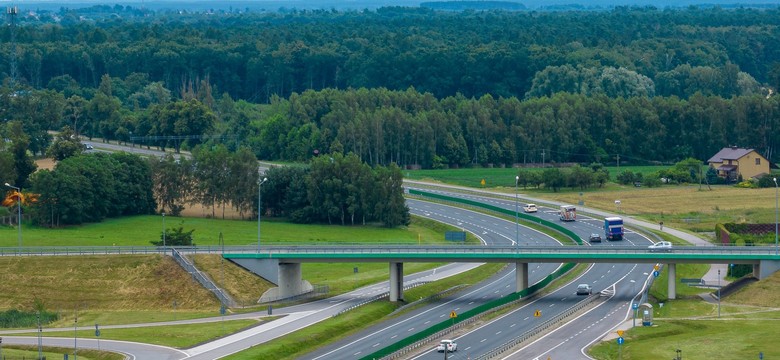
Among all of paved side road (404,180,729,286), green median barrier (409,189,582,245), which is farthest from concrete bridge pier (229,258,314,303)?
paved side road (404,180,729,286)

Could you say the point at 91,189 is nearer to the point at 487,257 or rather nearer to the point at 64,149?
the point at 64,149

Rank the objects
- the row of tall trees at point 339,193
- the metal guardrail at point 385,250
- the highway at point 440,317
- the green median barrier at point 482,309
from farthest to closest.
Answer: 1. the row of tall trees at point 339,193
2. the metal guardrail at point 385,250
3. the highway at point 440,317
4. the green median barrier at point 482,309

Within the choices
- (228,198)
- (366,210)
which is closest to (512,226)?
(366,210)

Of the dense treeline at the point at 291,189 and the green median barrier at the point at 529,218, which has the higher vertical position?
the dense treeline at the point at 291,189

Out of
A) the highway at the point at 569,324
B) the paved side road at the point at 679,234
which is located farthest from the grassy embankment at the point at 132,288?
the paved side road at the point at 679,234

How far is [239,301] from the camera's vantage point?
135m

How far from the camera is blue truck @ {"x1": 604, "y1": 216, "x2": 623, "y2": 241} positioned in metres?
165

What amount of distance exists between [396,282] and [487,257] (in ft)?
26.4

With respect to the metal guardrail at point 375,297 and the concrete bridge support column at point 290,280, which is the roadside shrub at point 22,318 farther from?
the metal guardrail at point 375,297

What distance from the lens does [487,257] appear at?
138125 mm

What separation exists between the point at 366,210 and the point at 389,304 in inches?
1723

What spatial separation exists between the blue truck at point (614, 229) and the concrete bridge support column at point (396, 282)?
112 feet

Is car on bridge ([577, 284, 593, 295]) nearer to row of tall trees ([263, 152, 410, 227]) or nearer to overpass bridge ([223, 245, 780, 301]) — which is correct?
overpass bridge ([223, 245, 780, 301])

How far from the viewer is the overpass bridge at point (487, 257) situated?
13638 cm
